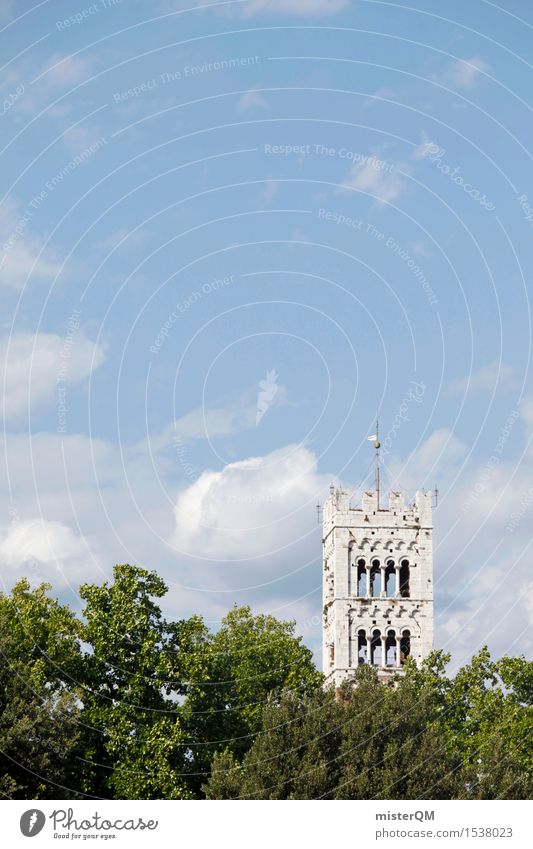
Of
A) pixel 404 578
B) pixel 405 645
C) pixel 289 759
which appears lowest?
pixel 289 759

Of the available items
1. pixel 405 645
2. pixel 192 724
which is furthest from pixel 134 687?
pixel 405 645

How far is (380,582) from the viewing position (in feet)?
375

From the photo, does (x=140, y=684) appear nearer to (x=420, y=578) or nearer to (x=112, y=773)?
(x=112, y=773)

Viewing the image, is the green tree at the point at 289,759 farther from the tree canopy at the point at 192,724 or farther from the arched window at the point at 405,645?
the arched window at the point at 405,645

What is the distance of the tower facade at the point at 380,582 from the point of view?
112250 mm

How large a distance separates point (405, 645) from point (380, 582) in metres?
5.51

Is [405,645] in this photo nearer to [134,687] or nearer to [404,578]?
[404,578]

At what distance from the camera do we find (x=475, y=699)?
3688 inches

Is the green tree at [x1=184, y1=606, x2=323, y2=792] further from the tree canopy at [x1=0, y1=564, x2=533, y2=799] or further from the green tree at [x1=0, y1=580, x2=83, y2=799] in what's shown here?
the green tree at [x1=0, y1=580, x2=83, y2=799]

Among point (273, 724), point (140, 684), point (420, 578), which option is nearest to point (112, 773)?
point (140, 684)

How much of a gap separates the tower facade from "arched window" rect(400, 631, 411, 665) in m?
0.08

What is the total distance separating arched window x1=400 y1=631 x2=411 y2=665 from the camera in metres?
112

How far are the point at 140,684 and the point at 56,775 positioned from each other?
9230 mm

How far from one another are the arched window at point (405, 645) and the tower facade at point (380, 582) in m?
0.08
